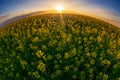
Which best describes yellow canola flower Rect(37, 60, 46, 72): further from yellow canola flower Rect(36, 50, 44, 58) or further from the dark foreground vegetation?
yellow canola flower Rect(36, 50, 44, 58)

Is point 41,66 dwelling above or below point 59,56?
below

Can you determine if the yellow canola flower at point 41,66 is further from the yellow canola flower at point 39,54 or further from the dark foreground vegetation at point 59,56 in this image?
the yellow canola flower at point 39,54

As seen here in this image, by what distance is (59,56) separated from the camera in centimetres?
923

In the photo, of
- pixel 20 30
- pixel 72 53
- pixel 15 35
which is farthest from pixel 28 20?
pixel 72 53

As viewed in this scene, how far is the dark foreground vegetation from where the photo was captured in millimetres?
9188

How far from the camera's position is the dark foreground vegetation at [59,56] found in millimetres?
9188

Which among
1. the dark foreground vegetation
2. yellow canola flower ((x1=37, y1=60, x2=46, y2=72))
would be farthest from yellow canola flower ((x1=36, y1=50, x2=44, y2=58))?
yellow canola flower ((x1=37, y1=60, x2=46, y2=72))

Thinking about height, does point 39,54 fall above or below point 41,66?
above

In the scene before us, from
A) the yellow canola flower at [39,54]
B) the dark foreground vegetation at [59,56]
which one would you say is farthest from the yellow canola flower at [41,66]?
the yellow canola flower at [39,54]

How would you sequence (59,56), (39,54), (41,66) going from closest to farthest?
(41,66), (59,56), (39,54)

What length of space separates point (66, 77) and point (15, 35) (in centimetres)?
260

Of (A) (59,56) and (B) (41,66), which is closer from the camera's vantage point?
(B) (41,66)

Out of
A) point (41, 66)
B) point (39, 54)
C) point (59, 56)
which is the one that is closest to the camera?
point (41, 66)

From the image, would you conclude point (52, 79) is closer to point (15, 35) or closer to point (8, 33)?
point (15, 35)
